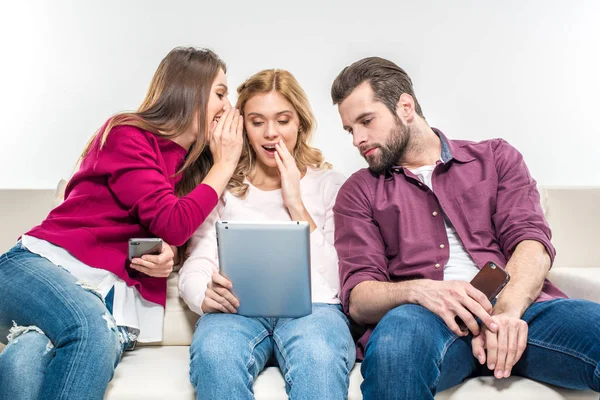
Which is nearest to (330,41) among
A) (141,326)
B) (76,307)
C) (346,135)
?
(346,135)

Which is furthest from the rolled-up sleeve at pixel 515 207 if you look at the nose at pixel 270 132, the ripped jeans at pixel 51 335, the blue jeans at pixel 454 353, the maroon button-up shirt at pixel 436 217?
the ripped jeans at pixel 51 335

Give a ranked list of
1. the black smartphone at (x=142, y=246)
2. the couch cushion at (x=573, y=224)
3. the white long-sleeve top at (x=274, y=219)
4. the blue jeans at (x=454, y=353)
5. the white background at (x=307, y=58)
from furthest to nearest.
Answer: the white background at (x=307, y=58) → the couch cushion at (x=573, y=224) → the white long-sleeve top at (x=274, y=219) → the black smartphone at (x=142, y=246) → the blue jeans at (x=454, y=353)

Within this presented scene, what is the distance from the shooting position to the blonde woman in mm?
1619

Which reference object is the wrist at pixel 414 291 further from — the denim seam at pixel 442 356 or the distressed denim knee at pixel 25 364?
the distressed denim knee at pixel 25 364

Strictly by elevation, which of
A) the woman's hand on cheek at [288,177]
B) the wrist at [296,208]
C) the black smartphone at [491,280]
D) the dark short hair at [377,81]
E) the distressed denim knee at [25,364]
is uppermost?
the dark short hair at [377,81]

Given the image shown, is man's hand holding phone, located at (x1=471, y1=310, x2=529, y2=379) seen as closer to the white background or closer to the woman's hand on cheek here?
the woman's hand on cheek

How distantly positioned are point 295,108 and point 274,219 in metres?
0.37

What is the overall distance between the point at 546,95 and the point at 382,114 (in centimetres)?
104

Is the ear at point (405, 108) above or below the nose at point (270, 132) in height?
above

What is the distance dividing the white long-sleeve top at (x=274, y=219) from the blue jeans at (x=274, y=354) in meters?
0.14

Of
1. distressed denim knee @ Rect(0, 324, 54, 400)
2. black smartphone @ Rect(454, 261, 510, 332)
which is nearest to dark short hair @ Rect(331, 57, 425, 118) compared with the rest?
black smartphone @ Rect(454, 261, 510, 332)

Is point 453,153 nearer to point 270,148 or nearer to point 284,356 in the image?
point 270,148

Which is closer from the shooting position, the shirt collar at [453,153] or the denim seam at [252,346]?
the denim seam at [252,346]

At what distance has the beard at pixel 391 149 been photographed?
2.08m
